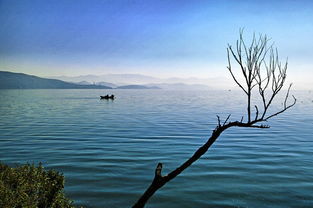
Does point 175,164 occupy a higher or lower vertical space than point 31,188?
lower

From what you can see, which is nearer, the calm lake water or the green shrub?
the green shrub

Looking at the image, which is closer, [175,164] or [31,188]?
[31,188]

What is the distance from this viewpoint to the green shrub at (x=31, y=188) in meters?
6.97

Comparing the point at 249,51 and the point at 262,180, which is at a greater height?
the point at 249,51

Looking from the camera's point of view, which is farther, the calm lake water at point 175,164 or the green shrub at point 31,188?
the calm lake water at point 175,164

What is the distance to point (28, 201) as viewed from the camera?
7195 millimetres

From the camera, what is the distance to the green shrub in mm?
6973

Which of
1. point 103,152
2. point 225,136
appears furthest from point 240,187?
point 225,136

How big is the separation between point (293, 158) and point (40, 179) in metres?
16.1

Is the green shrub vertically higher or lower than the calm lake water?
higher

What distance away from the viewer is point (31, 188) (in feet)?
25.6

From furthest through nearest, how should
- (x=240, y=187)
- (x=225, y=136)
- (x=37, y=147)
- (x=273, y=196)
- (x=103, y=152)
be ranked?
(x=225, y=136) < (x=37, y=147) < (x=103, y=152) < (x=240, y=187) < (x=273, y=196)

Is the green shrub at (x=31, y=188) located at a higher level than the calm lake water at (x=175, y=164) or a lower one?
higher

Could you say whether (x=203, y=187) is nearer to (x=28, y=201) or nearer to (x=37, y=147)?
(x=28, y=201)
